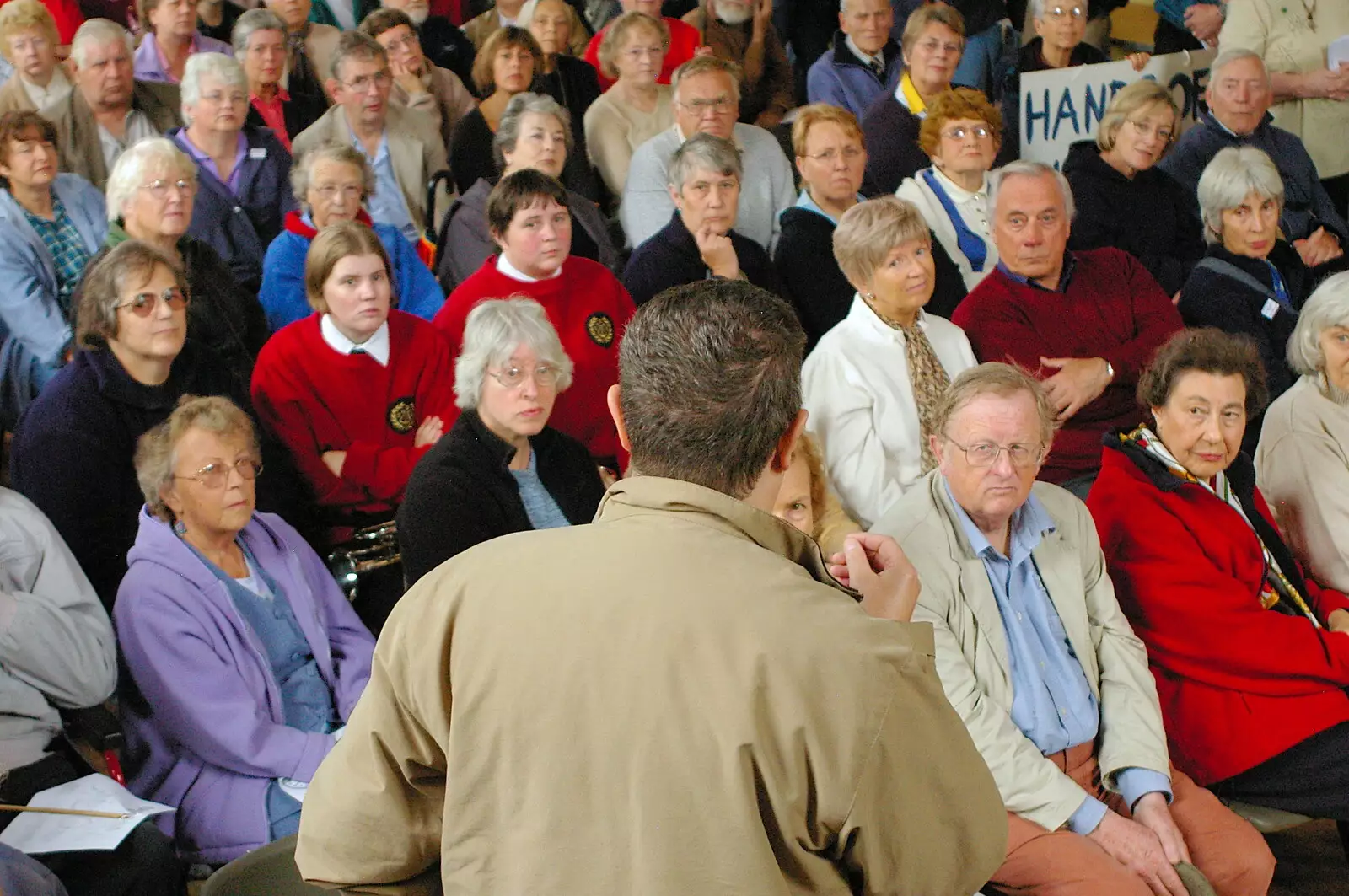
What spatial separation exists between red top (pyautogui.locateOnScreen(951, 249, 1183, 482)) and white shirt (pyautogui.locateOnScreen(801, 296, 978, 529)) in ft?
1.22

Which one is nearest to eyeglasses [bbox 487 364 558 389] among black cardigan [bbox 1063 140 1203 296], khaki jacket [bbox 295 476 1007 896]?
khaki jacket [bbox 295 476 1007 896]

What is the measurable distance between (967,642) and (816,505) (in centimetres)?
66

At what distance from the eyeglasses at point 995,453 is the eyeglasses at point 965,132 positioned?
6.77ft

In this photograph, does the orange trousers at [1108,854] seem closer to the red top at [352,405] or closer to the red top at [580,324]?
the red top at [580,324]

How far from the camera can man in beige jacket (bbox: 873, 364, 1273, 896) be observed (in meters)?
2.42

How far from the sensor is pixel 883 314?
11.5ft

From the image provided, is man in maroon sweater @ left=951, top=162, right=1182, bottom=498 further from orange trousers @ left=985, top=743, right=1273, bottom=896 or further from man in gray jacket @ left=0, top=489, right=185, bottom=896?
man in gray jacket @ left=0, top=489, right=185, bottom=896

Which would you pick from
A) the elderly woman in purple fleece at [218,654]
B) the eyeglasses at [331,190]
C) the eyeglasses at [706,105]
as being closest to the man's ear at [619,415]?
the elderly woman in purple fleece at [218,654]

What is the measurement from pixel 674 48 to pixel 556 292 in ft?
7.77

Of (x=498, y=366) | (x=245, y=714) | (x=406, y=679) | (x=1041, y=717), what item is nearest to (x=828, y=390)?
(x=498, y=366)

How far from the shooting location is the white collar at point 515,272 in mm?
3922

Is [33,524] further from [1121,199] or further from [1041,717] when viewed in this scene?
[1121,199]

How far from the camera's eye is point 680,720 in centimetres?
122


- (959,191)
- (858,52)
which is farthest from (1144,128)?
(858,52)
